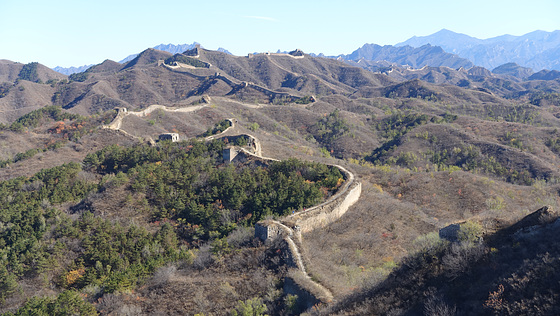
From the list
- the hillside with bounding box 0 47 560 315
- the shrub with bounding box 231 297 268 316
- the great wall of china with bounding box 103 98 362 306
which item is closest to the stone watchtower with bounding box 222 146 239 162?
the hillside with bounding box 0 47 560 315

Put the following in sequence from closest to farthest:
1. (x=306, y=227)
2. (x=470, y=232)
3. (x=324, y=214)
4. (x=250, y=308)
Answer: (x=470, y=232) → (x=250, y=308) → (x=306, y=227) → (x=324, y=214)

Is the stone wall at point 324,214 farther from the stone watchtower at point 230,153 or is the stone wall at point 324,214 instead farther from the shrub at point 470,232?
the stone watchtower at point 230,153

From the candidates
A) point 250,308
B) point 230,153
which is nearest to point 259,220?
point 250,308

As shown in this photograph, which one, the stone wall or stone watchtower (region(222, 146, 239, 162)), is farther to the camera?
stone watchtower (region(222, 146, 239, 162))

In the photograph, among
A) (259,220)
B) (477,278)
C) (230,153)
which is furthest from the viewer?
(230,153)

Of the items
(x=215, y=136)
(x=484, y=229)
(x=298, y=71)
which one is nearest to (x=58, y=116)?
(x=215, y=136)

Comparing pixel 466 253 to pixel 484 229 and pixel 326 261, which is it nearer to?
pixel 484 229

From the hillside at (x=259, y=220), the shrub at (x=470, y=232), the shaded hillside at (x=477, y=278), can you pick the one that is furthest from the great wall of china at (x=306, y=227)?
the shrub at (x=470, y=232)

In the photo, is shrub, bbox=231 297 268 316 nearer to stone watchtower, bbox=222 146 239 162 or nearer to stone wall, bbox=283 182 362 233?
stone wall, bbox=283 182 362 233

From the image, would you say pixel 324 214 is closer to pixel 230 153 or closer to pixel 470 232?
pixel 470 232
